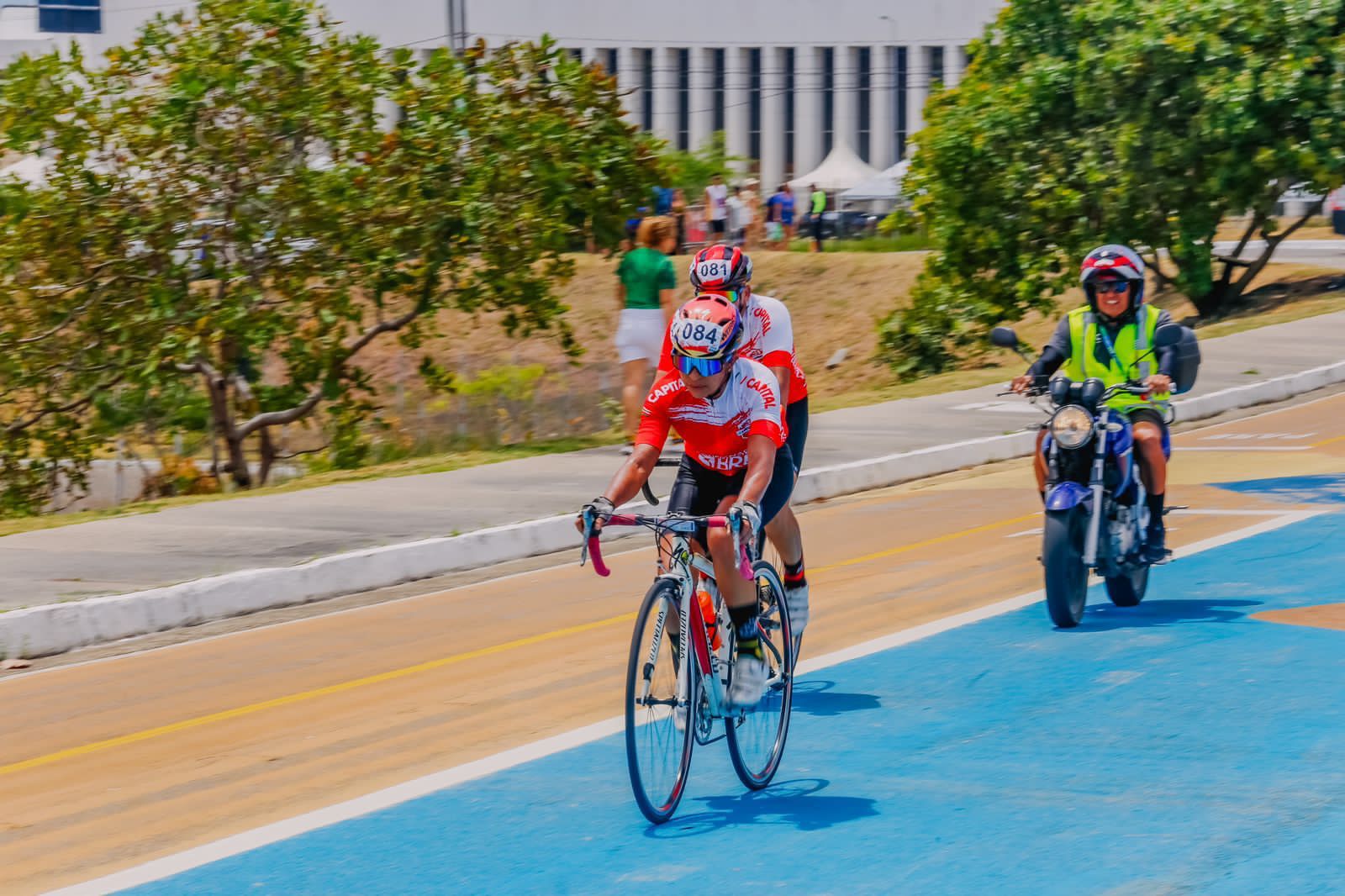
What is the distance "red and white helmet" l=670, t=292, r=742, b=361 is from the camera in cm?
640

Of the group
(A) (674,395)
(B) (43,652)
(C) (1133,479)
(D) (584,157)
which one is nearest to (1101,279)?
(C) (1133,479)

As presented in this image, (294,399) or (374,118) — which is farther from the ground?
(374,118)

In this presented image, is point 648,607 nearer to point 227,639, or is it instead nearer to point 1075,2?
point 227,639

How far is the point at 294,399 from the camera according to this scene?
22.8 metres

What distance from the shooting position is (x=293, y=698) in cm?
875

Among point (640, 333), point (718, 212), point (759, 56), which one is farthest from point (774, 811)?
point (759, 56)

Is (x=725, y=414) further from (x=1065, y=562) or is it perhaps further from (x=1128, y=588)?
(x=1128, y=588)

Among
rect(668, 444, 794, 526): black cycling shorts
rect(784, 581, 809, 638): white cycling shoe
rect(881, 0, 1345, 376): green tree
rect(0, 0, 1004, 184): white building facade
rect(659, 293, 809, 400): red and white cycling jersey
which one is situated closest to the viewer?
rect(668, 444, 794, 526): black cycling shorts

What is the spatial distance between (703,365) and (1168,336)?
385 cm

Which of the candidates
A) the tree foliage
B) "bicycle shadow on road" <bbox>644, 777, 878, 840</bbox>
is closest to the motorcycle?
"bicycle shadow on road" <bbox>644, 777, 878, 840</bbox>

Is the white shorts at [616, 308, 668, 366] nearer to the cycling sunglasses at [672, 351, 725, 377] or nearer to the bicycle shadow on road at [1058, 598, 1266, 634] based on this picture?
the bicycle shadow on road at [1058, 598, 1266, 634]

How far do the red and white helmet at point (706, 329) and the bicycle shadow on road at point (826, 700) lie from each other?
2.23 m

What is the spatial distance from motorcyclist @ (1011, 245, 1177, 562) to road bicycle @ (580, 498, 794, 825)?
12.0 ft

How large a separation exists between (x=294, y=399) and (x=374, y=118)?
3517mm
